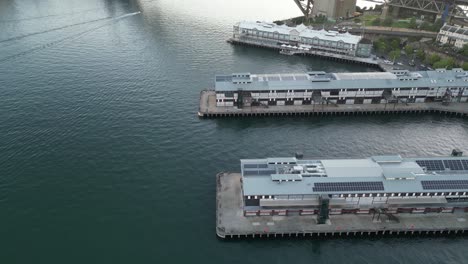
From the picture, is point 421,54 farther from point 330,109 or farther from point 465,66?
point 330,109

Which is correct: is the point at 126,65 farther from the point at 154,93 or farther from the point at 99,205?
the point at 99,205

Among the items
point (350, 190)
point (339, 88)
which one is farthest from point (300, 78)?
point (350, 190)

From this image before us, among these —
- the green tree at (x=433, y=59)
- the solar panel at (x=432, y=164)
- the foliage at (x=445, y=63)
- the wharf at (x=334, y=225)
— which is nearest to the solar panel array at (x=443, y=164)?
the solar panel at (x=432, y=164)

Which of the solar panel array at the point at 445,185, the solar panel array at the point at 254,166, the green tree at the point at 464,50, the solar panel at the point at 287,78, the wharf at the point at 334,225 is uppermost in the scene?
the green tree at the point at 464,50

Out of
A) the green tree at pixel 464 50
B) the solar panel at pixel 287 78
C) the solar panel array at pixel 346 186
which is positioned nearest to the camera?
the solar panel array at pixel 346 186

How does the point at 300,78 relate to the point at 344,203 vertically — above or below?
above

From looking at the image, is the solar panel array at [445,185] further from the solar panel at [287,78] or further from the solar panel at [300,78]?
the solar panel at [287,78]

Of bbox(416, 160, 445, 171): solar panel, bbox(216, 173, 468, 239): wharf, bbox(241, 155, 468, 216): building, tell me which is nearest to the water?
bbox(216, 173, 468, 239): wharf

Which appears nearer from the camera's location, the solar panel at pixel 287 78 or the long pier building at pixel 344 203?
the long pier building at pixel 344 203
